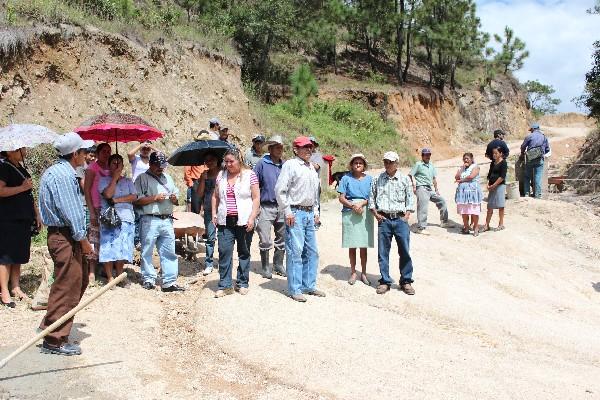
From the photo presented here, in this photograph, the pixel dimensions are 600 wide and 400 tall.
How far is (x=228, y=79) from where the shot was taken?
61.5 feet

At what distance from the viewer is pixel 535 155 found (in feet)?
43.0

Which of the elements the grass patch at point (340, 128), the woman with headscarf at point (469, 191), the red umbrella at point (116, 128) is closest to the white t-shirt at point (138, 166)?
the red umbrella at point (116, 128)

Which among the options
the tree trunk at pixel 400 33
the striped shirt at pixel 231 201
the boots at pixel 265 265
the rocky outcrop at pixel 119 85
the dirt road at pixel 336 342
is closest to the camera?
the dirt road at pixel 336 342

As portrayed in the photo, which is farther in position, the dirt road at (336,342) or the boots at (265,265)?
the boots at (265,265)

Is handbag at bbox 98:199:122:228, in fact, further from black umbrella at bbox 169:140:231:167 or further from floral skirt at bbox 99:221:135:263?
black umbrella at bbox 169:140:231:167

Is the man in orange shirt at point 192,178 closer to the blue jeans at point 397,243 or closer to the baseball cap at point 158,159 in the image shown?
the baseball cap at point 158,159

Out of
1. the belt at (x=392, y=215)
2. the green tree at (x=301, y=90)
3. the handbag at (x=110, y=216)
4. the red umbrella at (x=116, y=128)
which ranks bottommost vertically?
the belt at (x=392, y=215)

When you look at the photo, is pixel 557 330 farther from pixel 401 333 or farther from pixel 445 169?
pixel 445 169

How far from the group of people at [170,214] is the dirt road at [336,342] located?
337 millimetres

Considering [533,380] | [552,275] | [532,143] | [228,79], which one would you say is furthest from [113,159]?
[228,79]

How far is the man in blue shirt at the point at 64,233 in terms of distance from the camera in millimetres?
4824

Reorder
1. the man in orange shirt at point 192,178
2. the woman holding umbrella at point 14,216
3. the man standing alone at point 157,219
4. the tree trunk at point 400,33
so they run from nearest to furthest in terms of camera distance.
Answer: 1. the woman holding umbrella at point 14,216
2. the man standing alone at point 157,219
3. the man in orange shirt at point 192,178
4. the tree trunk at point 400,33

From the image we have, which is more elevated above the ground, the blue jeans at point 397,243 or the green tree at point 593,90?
the green tree at point 593,90

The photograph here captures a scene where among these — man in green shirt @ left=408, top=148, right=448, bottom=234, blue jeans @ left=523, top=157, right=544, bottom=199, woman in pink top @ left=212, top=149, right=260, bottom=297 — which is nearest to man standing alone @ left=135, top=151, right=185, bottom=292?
woman in pink top @ left=212, top=149, right=260, bottom=297
